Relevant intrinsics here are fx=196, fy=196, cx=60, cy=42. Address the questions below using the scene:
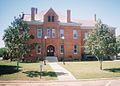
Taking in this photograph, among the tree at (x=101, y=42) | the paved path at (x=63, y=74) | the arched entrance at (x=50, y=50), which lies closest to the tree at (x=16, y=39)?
the paved path at (x=63, y=74)

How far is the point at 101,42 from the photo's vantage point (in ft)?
78.2

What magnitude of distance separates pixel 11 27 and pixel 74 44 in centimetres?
2347

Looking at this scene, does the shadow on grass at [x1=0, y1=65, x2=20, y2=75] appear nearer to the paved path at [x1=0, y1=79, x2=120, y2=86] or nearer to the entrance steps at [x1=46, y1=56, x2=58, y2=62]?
the paved path at [x1=0, y1=79, x2=120, y2=86]

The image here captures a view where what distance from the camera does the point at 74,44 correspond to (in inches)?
1721

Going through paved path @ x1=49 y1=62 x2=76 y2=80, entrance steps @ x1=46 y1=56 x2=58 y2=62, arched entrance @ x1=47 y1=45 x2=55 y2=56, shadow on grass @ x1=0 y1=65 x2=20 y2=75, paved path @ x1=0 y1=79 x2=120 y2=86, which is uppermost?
arched entrance @ x1=47 y1=45 x2=55 y2=56

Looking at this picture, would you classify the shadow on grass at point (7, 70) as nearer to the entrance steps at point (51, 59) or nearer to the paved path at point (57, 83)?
the paved path at point (57, 83)

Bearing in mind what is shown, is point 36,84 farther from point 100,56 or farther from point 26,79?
point 100,56

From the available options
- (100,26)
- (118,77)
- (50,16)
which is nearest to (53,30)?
(50,16)

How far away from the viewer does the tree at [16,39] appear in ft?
71.1

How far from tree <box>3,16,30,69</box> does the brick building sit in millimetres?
18081

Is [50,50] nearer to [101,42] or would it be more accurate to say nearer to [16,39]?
[101,42]

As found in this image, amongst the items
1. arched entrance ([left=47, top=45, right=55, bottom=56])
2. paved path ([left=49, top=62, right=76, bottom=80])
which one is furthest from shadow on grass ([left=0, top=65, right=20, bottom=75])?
arched entrance ([left=47, top=45, right=55, bottom=56])

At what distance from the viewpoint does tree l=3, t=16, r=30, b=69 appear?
2166 centimetres

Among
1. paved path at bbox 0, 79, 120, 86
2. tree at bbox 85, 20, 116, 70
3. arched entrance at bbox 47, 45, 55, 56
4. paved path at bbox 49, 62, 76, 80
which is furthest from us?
arched entrance at bbox 47, 45, 55, 56
